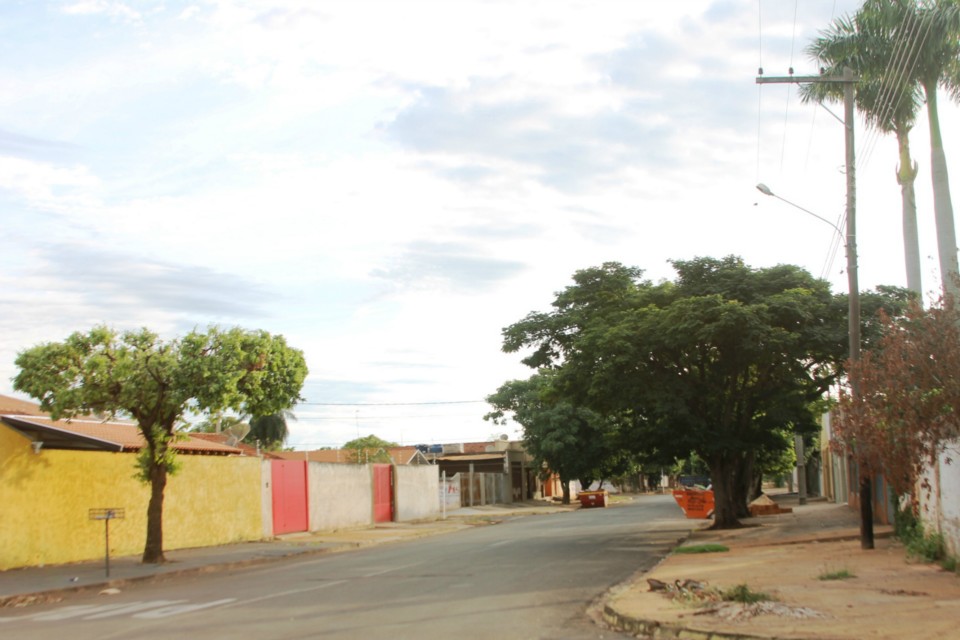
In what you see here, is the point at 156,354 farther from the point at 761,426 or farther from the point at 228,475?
the point at 761,426

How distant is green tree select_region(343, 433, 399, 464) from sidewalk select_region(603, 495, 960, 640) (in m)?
35.3

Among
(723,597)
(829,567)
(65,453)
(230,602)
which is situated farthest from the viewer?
(65,453)

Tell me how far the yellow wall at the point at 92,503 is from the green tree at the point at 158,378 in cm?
194

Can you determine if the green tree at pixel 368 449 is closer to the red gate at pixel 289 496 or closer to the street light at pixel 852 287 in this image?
the red gate at pixel 289 496

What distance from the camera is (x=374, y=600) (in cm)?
1313

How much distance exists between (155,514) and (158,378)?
10.1 feet

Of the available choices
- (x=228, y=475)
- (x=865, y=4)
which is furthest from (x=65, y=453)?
(x=865, y=4)

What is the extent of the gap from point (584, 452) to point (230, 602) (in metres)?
48.7

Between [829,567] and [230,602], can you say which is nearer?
[230,602]

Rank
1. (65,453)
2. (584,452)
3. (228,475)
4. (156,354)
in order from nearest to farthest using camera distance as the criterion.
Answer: (156,354)
(65,453)
(228,475)
(584,452)

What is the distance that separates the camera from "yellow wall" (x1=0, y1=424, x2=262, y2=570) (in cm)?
1834

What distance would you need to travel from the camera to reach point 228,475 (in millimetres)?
26656

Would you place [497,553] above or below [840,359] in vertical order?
below

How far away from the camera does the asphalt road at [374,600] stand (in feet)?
34.6
